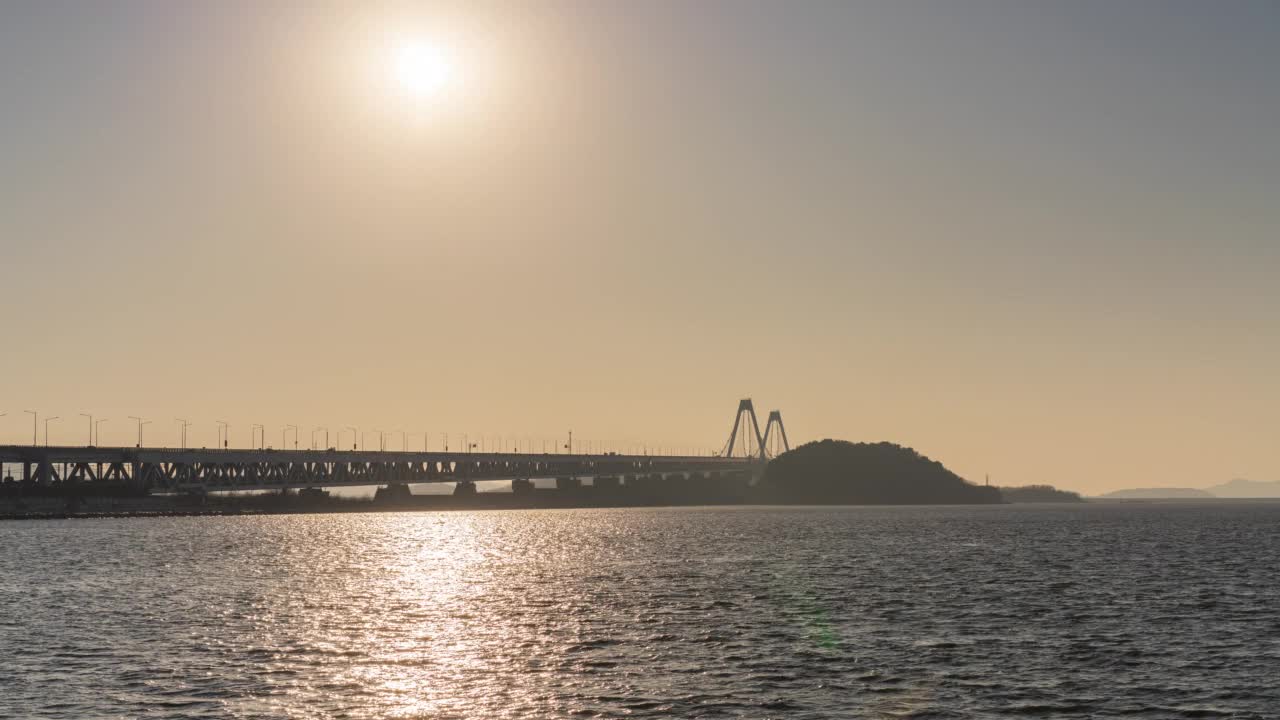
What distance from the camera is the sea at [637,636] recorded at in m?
42.1

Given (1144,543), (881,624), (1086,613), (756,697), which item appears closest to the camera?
(756,697)

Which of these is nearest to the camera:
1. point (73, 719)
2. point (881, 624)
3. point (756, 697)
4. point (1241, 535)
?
point (73, 719)

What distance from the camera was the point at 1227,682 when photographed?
4628 centimetres

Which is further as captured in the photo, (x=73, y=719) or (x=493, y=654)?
(x=493, y=654)

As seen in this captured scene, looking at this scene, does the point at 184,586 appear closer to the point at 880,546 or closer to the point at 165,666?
the point at 165,666

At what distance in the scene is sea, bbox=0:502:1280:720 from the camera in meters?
42.1

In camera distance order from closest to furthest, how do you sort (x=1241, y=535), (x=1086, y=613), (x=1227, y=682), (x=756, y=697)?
(x=756, y=697)
(x=1227, y=682)
(x=1086, y=613)
(x=1241, y=535)

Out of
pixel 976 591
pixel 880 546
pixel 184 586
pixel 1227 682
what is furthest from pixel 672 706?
pixel 880 546

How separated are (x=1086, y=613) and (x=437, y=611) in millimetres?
37512

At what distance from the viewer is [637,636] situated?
58844 millimetres

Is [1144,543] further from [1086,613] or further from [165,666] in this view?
[165,666]

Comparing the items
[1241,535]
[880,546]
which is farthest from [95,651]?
[1241,535]

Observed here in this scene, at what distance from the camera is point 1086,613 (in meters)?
68.6

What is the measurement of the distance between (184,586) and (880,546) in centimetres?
8202
